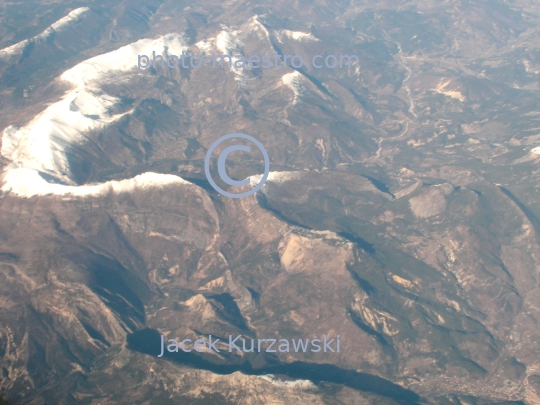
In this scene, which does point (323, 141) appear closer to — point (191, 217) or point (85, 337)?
point (191, 217)

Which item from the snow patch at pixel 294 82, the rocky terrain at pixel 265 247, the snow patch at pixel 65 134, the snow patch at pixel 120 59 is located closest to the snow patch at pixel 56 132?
the snow patch at pixel 65 134

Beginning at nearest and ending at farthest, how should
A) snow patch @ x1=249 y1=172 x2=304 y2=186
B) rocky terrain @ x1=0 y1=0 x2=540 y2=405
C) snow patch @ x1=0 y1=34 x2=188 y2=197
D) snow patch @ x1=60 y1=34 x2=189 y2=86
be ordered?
rocky terrain @ x1=0 y1=0 x2=540 y2=405, snow patch @ x1=0 y1=34 x2=188 y2=197, snow patch @ x1=249 y1=172 x2=304 y2=186, snow patch @ x1=60 y1=34 x2=189 y2=86

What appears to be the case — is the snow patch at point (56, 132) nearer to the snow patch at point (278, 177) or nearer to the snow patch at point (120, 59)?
the snow patch at point (120, 59)

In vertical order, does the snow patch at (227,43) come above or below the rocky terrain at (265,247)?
above

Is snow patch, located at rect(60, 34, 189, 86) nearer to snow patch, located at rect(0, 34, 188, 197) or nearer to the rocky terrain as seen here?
snow patch, located at rect(0, 34, 188, 197)

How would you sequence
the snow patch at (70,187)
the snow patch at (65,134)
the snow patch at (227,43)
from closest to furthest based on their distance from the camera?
the snow patch at (70,187), the snow patch at (65,134), the snow patch at (227,43)

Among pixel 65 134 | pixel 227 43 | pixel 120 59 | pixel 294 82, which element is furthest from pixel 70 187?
pixel 227 43

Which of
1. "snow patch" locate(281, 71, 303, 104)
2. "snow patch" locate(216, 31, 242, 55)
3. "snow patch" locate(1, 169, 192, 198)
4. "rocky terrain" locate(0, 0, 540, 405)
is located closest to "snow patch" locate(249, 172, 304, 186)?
"rocky terrain" locate(0, 0, 540, 405)

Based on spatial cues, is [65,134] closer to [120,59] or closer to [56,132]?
[56,132]
